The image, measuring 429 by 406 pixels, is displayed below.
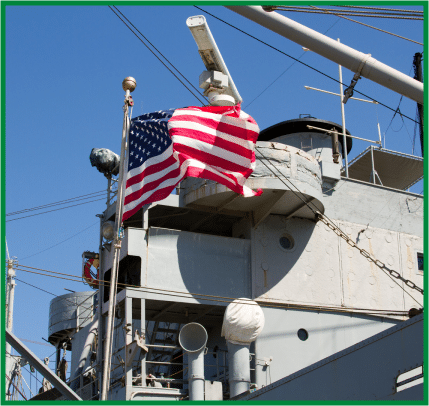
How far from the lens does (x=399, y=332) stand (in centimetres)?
1387

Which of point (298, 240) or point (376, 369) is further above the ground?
point (298, 240)

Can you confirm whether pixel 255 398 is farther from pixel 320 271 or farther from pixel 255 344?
pixel 320 271

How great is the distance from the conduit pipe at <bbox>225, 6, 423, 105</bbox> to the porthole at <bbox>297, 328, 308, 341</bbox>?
39.9ft

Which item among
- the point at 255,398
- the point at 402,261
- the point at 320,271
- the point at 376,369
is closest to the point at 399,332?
the point at 376,369

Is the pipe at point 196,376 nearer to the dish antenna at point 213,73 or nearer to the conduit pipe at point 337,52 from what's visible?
the dish antenna at point 213,73

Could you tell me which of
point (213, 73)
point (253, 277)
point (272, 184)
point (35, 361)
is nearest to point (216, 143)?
point (213, 73)

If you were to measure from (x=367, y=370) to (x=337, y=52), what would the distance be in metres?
6.61

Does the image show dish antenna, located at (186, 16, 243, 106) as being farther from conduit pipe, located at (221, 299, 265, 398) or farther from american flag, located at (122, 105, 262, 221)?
conduit pipe, located at (221, 299, 265, 398)

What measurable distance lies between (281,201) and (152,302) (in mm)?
5458

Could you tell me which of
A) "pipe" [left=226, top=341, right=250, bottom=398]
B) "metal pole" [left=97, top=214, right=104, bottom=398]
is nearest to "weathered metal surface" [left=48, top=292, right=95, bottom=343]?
"metal pole" [left=97, top=214, right=104, bottom=398]

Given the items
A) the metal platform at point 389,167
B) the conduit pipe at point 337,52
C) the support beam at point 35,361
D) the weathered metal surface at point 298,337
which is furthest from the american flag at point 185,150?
the metal platform at point 389,167

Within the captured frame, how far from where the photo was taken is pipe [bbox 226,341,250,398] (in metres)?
21.0

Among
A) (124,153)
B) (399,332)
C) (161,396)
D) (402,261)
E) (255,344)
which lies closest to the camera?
(399,332)

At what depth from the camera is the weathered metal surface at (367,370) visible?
1355cm
